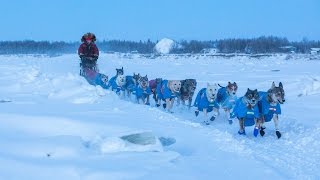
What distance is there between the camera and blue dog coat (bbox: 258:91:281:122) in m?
8.80

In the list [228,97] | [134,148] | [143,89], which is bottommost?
[143,89]

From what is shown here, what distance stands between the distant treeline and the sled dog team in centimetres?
5472

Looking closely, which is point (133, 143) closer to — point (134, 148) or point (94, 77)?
point (134, 148)

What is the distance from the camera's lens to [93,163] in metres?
5.11

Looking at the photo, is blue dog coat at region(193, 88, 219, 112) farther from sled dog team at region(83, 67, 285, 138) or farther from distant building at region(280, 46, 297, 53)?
distant building at region(280, 46, 297, 53)

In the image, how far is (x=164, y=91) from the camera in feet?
41.3

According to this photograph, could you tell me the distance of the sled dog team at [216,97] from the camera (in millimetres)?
8805

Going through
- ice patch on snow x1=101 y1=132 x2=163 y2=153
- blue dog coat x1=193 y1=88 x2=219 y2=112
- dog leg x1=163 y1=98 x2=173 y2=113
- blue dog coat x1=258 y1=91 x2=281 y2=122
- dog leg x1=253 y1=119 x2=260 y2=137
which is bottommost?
dog leg x1=163 y1=98 x2=173 y2=113

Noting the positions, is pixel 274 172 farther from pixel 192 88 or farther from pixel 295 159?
pixel 192 88

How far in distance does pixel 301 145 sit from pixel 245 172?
108 inches

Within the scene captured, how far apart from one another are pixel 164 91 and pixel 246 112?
4.08m

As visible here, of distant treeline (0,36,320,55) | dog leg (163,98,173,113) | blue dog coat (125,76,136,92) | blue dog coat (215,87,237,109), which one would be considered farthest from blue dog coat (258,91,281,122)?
distant treeline (0,36,320,55)

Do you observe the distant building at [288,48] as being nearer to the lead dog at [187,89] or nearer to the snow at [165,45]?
the snow at [165,45]

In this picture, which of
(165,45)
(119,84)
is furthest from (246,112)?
(165,45)
